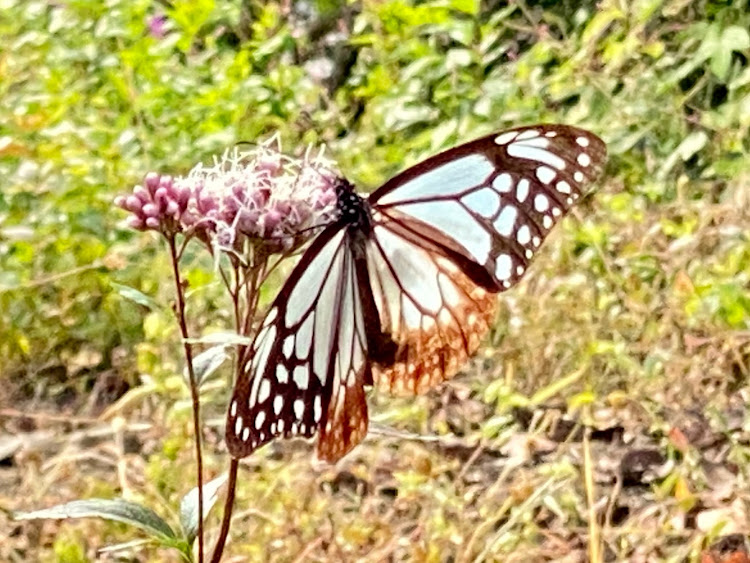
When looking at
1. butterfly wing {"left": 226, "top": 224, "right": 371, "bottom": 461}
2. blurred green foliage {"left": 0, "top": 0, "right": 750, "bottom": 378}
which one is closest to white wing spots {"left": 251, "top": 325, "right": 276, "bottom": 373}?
butterfly wing {"left": 226, "top": 224, "right": 371, "bottom": 461}

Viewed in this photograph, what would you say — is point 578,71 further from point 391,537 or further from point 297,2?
point 391,537

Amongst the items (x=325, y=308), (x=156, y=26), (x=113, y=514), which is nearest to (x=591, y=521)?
(x=325, y=308)

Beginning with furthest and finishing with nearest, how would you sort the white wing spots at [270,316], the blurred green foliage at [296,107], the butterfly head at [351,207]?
the blurred green foliage at [296,107]
the butterfly head at [351,207]
the white wing spots at [270,316]

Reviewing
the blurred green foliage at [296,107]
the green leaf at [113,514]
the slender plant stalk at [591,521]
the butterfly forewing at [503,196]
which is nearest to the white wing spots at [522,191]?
the butterfly forewing at [503,196]

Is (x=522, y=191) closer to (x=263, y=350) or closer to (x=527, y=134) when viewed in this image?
(x=527, y=134)

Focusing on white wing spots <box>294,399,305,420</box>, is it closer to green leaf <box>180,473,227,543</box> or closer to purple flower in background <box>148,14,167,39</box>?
green leaf <box>180,473,227,543</box>

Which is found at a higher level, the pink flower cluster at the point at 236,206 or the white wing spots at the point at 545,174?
the white wing spots at the point at 545,174

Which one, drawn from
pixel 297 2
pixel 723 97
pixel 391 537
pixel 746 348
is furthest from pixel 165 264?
pixel 297 2

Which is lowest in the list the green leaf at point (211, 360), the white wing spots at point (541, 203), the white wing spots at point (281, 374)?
the white wing spots at point (281, 374)

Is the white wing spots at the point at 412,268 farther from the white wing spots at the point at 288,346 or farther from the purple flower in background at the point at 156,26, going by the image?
the purple flower in background at the point at 156,26
